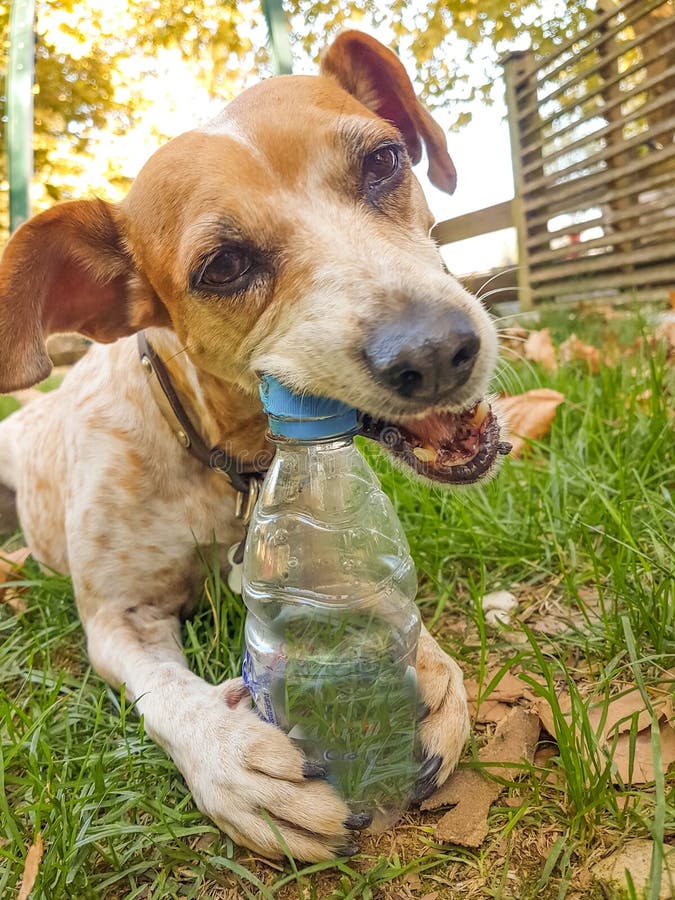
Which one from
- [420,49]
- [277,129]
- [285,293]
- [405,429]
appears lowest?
[405,429]

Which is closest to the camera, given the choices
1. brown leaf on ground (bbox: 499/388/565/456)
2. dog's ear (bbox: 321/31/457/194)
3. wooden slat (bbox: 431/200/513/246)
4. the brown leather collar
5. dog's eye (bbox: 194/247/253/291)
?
dog's eye (bbox: 194/247/253/291)

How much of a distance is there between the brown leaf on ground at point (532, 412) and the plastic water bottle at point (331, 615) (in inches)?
56.0

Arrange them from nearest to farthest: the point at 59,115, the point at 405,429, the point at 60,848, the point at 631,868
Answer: the point at 631,868
the point at 60,848
the point at 405,429
the point at 59,115

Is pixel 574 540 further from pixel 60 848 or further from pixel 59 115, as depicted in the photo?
pixel 59 115

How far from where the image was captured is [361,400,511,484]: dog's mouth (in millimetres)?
1424

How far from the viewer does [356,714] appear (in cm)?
132

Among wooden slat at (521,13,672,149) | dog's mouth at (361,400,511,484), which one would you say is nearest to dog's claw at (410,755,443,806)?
dog's mouth at (361,400,511,484)

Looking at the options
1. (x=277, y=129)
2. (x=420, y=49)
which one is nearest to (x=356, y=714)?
(x=277, y=129)

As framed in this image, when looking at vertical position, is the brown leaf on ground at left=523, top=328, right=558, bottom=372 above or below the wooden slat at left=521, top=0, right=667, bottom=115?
below

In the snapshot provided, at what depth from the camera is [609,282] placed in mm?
6508

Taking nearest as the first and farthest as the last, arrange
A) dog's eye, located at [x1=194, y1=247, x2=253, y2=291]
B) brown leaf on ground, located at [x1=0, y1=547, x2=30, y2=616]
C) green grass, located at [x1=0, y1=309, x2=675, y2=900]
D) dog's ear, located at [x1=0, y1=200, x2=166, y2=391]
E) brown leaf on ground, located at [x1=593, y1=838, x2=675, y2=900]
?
brown leaf on ground, located at [x1=593, y1=838, x2=675, y2=900]
green grass, located at [x1=0, y1=309, x2=675, y2=900]
dog's eye, located at [x1=194, y1=247, x2=253, y2=291]
dog's ear, located at [x1=0, y1=200, x2=166, y2=391]
brown leaf on ground, located at [x1=0, y1=547, x2=30, y2=616]

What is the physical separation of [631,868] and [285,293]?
50.0 inches

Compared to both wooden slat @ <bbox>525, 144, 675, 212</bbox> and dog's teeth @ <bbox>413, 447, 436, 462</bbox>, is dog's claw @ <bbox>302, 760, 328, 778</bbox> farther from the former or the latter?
wooden slat @ <bbox>525, 144, 675, 212</bbox>

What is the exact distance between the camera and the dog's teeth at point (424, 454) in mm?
1441
